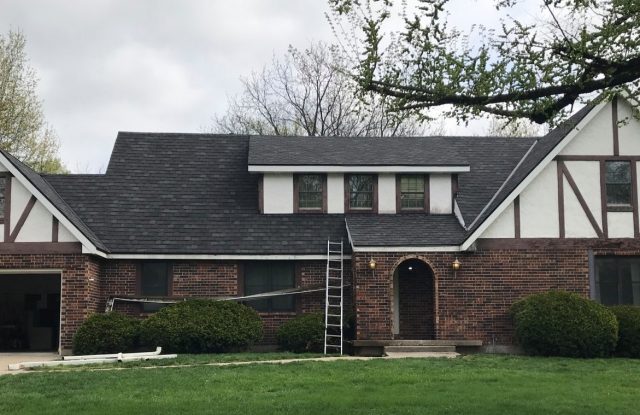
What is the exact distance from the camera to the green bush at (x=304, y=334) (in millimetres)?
20453

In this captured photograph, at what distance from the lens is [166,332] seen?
1967cm

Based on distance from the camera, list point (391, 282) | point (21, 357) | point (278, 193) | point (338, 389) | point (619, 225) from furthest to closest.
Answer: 1. point (278, 193)
2. point (619, 225)
3. point (391, 282)
4. point (21, 357)
5. point (338, 389)

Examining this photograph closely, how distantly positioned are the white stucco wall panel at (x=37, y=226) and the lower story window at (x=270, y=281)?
5.35 metres

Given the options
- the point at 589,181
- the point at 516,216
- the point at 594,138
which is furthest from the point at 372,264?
the point at 594,138

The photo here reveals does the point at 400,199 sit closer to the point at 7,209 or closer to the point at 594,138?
the point at 594,138

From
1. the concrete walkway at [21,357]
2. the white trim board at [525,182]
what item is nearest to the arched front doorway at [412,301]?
the white trim board at [525,182]

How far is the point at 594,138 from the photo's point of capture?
21547 millimetres

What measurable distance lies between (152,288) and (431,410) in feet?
41.2

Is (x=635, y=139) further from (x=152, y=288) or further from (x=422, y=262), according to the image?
(x=152, y=288)

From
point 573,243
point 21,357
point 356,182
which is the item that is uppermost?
point 356,182

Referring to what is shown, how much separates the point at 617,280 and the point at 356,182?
776 centimetres

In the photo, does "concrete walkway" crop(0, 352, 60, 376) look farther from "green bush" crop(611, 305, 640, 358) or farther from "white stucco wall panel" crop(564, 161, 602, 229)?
"white stucco wall panel" crop(564, 161, 602, 229)

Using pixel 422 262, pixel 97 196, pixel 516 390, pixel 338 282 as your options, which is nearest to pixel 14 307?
pixel 97 196

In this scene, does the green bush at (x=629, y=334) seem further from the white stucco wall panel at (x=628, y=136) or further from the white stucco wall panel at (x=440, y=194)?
the white stucco wall panel at (x=440, y=194)
